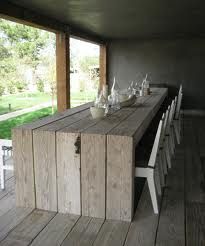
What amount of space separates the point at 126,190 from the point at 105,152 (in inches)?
14.2

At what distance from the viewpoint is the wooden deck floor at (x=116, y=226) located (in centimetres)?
218

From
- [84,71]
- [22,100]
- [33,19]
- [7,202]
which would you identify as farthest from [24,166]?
[84,71]

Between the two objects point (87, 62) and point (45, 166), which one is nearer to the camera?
point (45, 166)

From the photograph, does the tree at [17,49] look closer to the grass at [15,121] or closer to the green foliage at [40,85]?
the green foliage at [40,85]

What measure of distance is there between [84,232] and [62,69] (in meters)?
4.25

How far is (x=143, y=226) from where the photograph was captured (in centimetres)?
238

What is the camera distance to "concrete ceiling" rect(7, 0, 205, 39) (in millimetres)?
4152

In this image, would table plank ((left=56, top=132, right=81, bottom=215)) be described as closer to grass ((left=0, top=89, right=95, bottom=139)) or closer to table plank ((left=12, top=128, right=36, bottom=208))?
table plank ((left=12, top=128, right=36, bottom=208))

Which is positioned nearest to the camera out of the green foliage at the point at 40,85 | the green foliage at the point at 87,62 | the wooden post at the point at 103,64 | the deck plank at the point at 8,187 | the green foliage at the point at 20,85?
the deck plank at the point at 8,187

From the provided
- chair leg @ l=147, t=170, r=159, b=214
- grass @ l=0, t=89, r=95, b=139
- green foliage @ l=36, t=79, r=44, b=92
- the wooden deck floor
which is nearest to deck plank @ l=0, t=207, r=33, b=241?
the wooden deck floor

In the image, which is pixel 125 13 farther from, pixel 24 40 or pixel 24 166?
pixel 24 40

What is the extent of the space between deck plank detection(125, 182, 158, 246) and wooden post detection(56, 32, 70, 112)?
144 inches

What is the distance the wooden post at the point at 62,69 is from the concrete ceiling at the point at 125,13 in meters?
0.39

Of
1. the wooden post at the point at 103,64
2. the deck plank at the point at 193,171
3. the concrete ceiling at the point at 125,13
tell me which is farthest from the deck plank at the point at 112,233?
the wooden post at the point at 103,64
